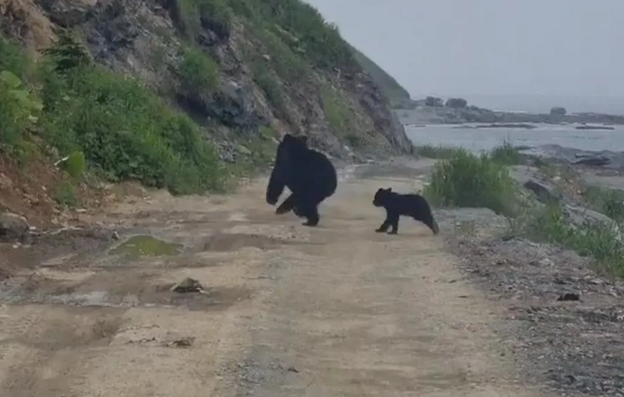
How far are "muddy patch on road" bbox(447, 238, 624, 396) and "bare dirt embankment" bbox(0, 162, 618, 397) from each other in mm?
140

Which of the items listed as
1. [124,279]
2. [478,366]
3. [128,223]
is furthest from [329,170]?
[478,366]

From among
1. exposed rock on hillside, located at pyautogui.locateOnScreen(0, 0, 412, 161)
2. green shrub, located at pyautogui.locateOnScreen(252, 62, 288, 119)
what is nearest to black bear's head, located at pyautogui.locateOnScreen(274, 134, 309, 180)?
exposed rock on hillside, located at pyautogui.locateOnScreen(0, 0, 412, 161)

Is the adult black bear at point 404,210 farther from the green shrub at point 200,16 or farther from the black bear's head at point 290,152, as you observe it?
the green shrub at point 200,16

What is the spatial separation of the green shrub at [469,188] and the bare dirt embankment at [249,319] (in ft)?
20.8

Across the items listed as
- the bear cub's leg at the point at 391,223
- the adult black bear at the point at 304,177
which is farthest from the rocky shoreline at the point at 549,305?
the adult black bear at the point at 304,177

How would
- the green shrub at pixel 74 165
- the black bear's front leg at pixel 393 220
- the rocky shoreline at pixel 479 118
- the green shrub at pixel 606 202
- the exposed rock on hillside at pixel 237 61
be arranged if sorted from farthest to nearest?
1. the rocky shoreline at pixel 479 118
2. the green shrub at pixel 606 202
3. the exposed rock on hillside at pixel 237 61
4. the green shrub at pixel 74 165
5. the black bear's front leg at pixel 393 220

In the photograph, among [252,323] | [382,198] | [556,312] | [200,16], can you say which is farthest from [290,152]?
[200,16]

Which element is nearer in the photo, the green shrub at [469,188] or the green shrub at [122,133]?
the green shrub at [122,133]

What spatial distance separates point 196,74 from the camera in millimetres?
30656

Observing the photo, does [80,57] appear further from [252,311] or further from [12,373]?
[12,373]

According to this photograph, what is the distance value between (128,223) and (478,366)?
30.7ft

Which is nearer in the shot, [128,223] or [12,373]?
[12,373]

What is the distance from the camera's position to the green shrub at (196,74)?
3055 cm

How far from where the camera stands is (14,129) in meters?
17.6
